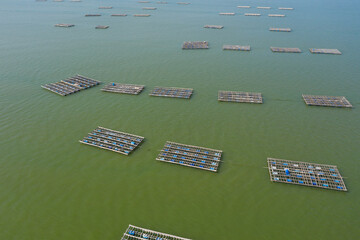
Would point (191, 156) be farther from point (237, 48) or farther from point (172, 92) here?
point (237, 48)

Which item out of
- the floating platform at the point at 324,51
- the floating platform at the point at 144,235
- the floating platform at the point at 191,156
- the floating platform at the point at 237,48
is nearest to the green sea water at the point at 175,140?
the floating platform at the point at 144,235

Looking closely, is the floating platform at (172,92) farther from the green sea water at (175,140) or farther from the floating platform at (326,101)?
the floating platform at (326,101)

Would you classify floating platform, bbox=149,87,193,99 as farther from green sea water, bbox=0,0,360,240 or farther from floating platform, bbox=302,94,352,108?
floating platform, bbox=302,94,352,108

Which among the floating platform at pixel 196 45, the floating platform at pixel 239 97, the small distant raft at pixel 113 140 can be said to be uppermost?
the floating platform at pixel 196 45

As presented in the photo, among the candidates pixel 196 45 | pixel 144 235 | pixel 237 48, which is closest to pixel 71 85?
pixel 144 235

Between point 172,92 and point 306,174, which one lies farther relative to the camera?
point 172,92

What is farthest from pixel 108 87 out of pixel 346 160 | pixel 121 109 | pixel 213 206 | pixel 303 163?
pixel 346 160
